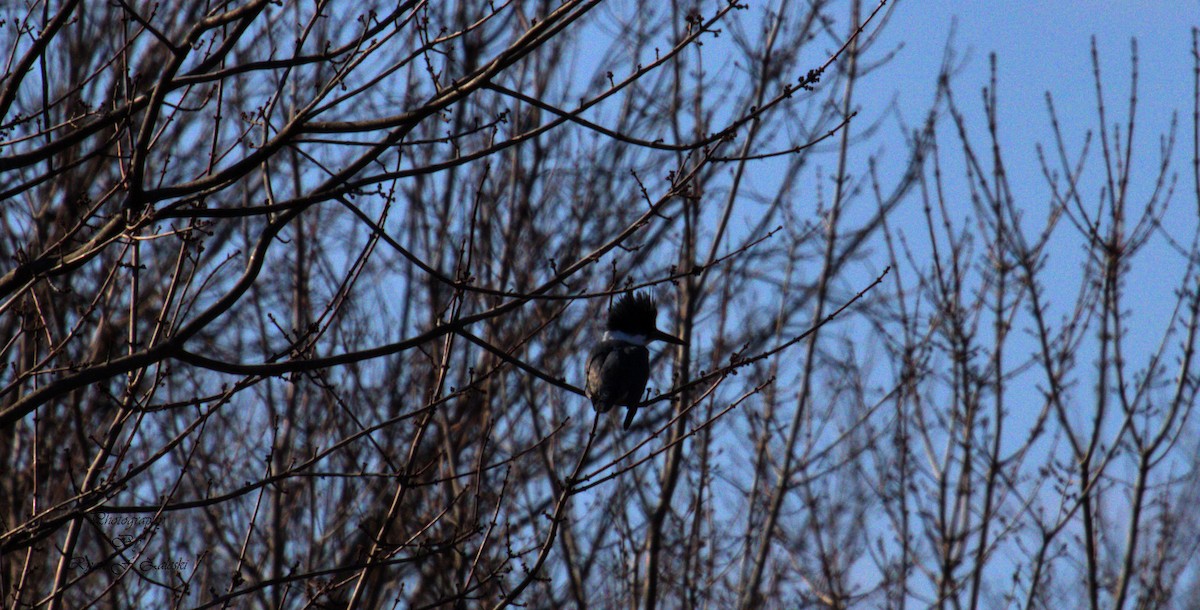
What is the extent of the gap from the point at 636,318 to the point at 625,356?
1.08 ft

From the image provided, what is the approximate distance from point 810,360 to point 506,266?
80.6 inches

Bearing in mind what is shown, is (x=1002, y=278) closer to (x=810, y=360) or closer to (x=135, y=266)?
(x=810, y=360)

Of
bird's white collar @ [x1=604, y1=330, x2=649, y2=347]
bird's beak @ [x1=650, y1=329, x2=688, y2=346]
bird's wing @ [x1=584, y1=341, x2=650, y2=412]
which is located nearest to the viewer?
bird's wing @ [x1=584, y1=341, x2=650, y2=412]

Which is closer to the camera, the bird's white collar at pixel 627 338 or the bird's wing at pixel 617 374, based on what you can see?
the bird's wing at pixel 617 374

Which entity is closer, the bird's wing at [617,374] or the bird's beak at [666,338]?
the bird's wing at [617,374]

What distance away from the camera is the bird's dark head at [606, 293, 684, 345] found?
642 centimetres

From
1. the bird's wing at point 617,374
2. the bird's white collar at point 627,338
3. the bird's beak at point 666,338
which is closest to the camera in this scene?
the bird's wing at point 617,374

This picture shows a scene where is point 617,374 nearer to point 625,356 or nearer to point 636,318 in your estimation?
point 625,356

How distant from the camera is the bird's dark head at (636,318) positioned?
6422 mm

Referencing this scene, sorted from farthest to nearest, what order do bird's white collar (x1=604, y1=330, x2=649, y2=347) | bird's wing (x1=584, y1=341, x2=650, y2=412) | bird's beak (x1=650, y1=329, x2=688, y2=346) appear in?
bird's white collar (x1=604, y1=330, x2=649, y2=347) < bird's beak (x1=650, y1=329, x2=688, y2=346) < bird's wing (x1=584, y1=341, x2=650, y2=412)

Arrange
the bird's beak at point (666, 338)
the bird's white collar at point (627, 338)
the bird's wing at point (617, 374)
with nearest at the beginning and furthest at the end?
1. the bird's wing at point (617, 374)
2. the bird's beak at point (666, 338)
3. the bird's white collar at point (627, 338)

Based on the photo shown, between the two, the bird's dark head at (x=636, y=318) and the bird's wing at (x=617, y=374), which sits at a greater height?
the bird's dark head at (x=636, y=318)

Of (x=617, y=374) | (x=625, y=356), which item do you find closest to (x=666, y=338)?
(x=625, y=356)

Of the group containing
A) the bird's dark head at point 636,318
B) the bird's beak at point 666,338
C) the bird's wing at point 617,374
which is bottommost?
the bird's wing at point 617,374
